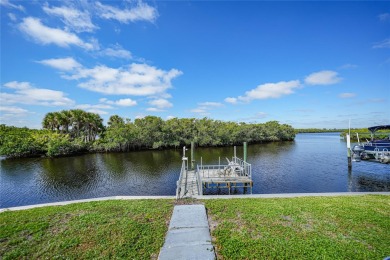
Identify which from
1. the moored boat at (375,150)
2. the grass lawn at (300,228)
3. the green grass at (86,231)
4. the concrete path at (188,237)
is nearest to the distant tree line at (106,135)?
the moored boat at (375,150)

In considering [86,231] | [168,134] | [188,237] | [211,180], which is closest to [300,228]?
[188,237]

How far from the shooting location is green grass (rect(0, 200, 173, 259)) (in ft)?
16.7

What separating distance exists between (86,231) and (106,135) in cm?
4541

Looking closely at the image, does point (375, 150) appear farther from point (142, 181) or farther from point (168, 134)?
point (168, 134)

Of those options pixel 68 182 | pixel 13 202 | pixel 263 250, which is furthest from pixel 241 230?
pixel 68 182

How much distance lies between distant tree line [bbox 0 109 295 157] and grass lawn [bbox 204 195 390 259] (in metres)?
42.5

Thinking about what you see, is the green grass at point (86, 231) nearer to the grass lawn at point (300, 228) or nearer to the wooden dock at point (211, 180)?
the grass lawn at point (300, 228)

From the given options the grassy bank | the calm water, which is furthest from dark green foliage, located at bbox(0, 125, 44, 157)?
the grassy bank

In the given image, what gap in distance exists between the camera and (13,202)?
16.1 m

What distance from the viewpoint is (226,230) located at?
19.9ft

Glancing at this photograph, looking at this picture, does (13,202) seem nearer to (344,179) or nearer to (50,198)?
(50,198)

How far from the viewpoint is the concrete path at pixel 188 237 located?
4863 millimetres

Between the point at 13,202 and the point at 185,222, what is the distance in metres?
17.5

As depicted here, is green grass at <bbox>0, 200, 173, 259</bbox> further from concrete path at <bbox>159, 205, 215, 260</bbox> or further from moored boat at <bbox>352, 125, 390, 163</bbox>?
moored boat at <bbox>352, 125, 390, 163</bbox>
